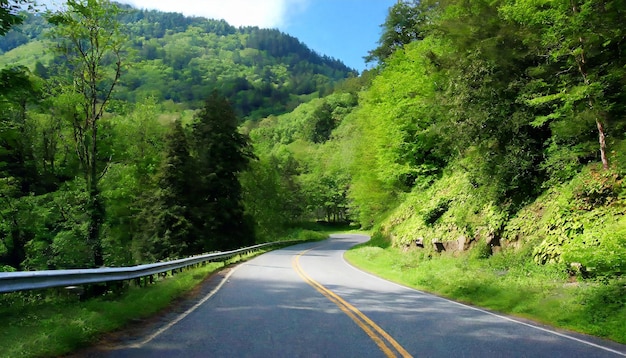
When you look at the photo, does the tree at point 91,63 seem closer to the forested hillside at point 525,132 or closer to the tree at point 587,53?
the forested hillside at point 525,132

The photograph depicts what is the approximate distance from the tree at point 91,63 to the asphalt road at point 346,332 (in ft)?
33.7

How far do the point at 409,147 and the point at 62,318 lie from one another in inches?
1031

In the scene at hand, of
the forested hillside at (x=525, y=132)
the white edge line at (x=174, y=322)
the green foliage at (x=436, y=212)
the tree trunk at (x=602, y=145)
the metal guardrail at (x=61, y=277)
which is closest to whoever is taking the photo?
the metal guardrail at (x=61, y=277)

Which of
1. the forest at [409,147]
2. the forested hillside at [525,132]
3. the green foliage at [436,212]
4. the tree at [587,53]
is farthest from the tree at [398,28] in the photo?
the tree at [587,53]

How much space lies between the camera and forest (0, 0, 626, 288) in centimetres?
1288

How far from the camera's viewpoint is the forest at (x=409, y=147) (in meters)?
12.9

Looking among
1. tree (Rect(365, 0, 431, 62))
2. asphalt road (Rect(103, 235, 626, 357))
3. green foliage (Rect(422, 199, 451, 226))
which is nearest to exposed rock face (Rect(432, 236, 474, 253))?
green foliage (Rect(422, 199, 451, 226))

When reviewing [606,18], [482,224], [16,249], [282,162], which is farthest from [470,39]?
[282,162]

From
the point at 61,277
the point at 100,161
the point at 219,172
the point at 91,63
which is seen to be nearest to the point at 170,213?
the point at 100,161

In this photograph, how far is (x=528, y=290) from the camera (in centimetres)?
1063

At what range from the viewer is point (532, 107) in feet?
53.5

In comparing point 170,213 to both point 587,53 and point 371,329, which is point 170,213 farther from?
point 587,53

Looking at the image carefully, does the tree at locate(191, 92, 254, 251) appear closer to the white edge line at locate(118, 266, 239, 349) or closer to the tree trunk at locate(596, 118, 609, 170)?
the white edge line at locate(118, 266, 239, 349)

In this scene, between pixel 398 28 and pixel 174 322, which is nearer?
pixel 174 322
